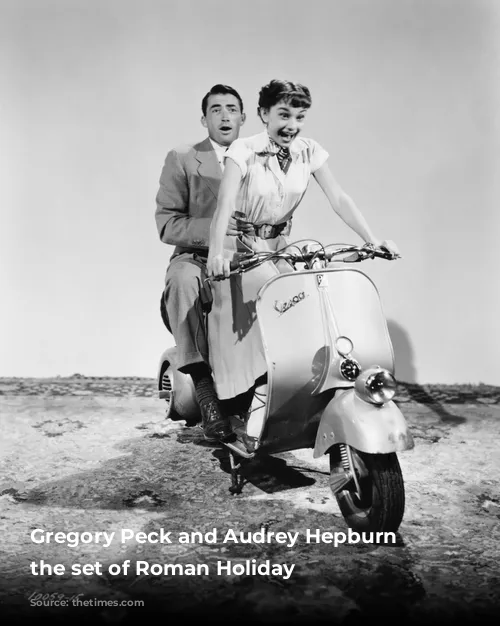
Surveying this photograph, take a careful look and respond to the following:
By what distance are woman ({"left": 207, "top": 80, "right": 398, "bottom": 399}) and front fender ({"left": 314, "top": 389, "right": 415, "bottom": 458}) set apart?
1.00 feet

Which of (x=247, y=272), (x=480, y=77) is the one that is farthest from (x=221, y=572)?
(x=480, y=77)

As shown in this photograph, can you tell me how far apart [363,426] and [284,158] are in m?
0.97

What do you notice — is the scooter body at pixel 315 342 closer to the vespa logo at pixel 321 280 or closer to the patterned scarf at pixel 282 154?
the vespa logo at pixel 321 280

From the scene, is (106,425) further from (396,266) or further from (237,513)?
(396,266)

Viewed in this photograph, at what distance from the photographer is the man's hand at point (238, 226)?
234 cm

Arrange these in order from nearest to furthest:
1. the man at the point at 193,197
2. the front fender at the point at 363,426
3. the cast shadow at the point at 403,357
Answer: the front fender at the point at 363,426
the man at the point at 193,197
the cast shadow at the point at 403,357

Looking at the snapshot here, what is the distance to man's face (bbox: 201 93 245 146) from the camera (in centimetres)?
282

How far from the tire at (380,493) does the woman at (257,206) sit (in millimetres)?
450

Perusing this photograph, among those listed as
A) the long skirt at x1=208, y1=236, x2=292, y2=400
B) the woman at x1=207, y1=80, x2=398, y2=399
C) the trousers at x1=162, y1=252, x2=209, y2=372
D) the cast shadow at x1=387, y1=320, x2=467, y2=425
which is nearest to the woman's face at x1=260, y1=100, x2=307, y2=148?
the woman at x1=207, y1=80, x2=398, y2=399

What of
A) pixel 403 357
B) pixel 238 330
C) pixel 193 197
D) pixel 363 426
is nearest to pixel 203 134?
pixel 193 197

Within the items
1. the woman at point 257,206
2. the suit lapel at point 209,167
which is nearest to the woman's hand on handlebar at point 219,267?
the woman at point 257,206

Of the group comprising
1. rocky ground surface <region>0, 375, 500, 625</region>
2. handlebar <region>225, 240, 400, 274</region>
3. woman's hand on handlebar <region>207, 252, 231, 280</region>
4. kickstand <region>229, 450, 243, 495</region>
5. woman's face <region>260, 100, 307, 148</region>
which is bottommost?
rocky ground surface <region>0, 375, 500, 625</region>

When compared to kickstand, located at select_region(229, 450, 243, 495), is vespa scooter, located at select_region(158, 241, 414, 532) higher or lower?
higher

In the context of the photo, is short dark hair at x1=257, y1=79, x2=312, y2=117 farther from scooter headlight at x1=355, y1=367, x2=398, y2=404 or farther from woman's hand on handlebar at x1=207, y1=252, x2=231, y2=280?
scooter headlight at x1=355, y1=367, x2=398, y2=404
